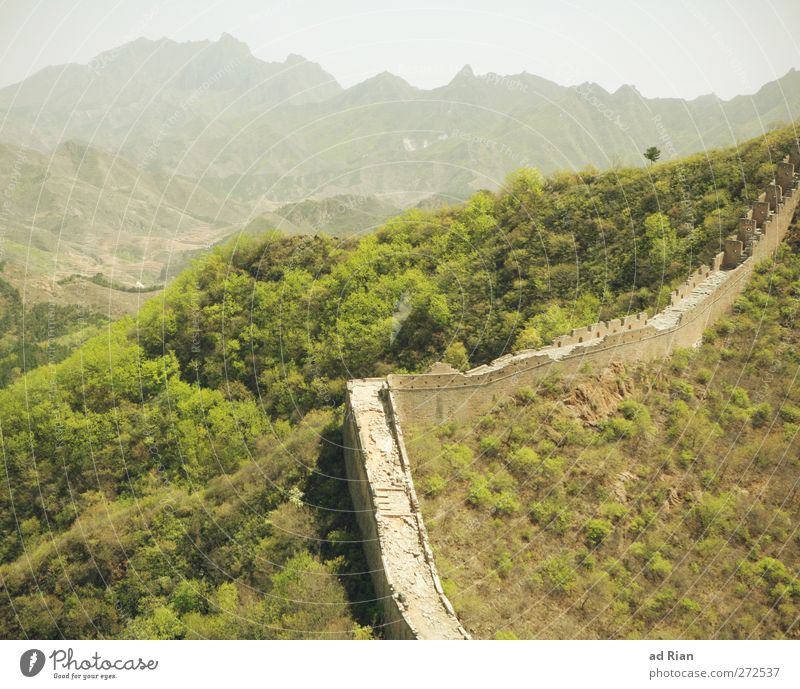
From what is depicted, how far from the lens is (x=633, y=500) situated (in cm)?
2519

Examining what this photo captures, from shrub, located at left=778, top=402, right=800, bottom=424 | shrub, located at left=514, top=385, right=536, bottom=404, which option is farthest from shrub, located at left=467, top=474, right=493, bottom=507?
shrub, located at left=778, top=402, right=800, bottom=424

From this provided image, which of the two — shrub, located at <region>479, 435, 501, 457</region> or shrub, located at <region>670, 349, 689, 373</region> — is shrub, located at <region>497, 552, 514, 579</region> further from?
shrub, located at <region>670, 349, 689, 373</region>

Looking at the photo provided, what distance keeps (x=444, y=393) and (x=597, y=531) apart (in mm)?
8029

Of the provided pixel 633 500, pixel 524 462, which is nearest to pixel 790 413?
pixel 633 500

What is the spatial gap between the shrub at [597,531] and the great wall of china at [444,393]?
561 centimetres

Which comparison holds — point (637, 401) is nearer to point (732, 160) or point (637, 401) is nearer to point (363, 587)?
point (363, 587)

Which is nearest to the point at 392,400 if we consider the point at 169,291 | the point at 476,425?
the point at 476,425

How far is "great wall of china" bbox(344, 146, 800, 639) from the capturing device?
2078 centimetres

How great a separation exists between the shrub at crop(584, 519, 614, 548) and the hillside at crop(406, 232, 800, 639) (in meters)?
0.05

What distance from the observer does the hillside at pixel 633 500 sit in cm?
2095

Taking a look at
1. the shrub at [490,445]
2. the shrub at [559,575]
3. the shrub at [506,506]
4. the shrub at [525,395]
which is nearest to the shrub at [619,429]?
the shrub at [525,395]

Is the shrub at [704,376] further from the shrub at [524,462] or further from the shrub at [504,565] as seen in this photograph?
the shrub at [504,565]

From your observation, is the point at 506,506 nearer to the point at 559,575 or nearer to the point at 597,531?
the point at 597,531

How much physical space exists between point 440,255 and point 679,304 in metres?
22.6
